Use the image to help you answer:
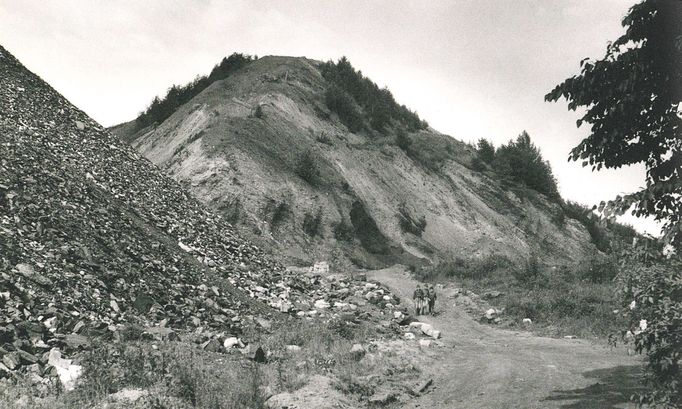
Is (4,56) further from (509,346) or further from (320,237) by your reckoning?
(509,346)

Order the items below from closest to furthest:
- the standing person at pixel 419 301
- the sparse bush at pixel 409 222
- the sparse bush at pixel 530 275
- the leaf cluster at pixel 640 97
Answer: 1. the leaf cluster at pixel 640 97
2. the standing person at pixel 419 301
3. the sparse bush at pixel 530 275
4. the sparse bush at pixel 409 222

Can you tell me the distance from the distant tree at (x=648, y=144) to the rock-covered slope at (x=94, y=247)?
7.51 meters

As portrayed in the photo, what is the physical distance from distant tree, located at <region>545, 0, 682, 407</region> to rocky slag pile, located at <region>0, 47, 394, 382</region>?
296 inches

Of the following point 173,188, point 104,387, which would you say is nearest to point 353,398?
point 104,387

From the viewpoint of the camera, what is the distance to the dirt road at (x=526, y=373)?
7.41 meters

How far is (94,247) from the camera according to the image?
10.9m

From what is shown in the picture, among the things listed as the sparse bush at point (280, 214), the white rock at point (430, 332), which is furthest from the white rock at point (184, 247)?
the sparse bush at point (280, 214)

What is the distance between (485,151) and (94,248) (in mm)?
50561

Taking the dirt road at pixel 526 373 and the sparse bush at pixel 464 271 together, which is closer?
the dirt road at pixel 526 373

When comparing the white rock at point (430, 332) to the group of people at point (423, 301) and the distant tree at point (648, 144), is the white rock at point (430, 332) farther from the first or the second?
the distant tree at point (648, 144)

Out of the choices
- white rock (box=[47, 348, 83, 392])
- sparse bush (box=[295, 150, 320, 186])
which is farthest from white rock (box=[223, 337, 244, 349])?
sparse bush (box=[295, 150, 320, 186])

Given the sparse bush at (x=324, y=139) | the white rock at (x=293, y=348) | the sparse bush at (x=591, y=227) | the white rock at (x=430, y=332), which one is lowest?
the white rock at (x=293, y=348)

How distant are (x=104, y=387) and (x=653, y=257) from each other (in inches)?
258

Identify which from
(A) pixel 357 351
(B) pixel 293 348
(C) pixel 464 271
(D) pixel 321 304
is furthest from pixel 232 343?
(C) pixel 464 271
